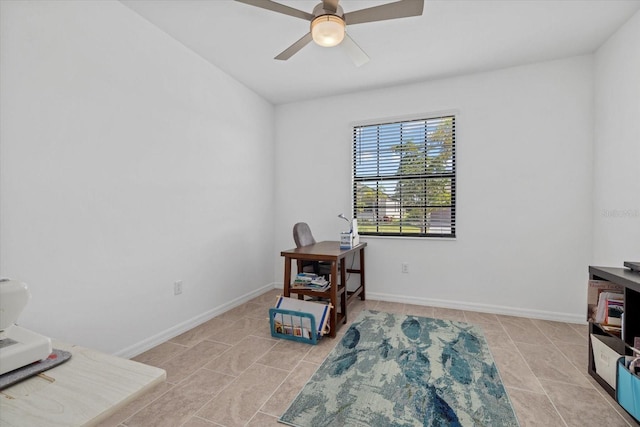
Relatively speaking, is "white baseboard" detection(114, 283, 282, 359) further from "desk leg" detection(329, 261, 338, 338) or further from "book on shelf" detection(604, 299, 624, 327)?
"book on shelf" detection(604, 299, 624, 327)

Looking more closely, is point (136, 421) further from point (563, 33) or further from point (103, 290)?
point (563, 33)

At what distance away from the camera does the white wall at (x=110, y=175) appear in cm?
163

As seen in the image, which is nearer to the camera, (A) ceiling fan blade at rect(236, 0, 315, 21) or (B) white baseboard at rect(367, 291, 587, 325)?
(A) ceiling fan blade at rect(236, 0, 315, 21)

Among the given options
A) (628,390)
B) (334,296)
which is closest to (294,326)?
(334,296)

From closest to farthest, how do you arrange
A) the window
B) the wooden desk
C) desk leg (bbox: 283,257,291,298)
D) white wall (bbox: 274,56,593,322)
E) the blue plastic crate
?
the blue plastic crate < the wooden desk < desk leg (bbox: 283,257,291,298) < white wall (bbox: 274,56,593,322) < the window

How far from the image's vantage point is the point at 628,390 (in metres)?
1.49

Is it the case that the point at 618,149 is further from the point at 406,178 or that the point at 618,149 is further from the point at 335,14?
the point at 335,14

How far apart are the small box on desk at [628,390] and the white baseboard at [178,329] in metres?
3.08

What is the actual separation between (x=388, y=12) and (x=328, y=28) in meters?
0.38

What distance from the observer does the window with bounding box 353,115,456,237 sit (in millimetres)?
3303

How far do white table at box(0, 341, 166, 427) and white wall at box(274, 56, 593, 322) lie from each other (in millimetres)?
3011

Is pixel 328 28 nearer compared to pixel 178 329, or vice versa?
pixel 328 28

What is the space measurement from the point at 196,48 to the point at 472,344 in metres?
3.59

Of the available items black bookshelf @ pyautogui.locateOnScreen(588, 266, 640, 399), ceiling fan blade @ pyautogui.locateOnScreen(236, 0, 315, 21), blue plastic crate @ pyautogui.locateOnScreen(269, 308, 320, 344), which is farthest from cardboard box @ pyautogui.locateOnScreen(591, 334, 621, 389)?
ceiling fan blade @ pyautogui.locateOnScreen(236, 0, 315, 21)
